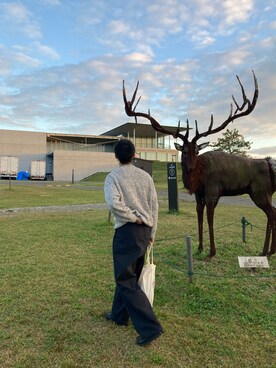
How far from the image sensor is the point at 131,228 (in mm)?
3109

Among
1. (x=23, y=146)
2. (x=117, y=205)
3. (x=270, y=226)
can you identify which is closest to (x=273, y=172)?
(x=270, y=226)

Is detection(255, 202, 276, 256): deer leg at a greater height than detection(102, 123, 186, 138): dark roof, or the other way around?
detection(102, 123, 186, 138): dark roof

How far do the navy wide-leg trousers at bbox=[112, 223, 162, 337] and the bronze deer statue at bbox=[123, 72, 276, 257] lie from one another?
8.36 feet

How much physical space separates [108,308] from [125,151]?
195cm

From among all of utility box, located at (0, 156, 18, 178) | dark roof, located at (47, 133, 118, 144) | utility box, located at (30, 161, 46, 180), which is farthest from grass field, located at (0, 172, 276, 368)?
dark roof, located at (47, 133, 118, 144)

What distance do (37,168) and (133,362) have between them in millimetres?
48096

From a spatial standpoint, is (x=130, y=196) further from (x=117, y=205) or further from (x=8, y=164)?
(x=8, y=164)

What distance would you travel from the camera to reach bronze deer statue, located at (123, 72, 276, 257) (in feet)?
17.9

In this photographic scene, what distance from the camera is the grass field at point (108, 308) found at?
2.85 meters

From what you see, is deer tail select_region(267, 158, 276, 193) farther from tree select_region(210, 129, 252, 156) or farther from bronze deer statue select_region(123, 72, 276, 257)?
tree select_region(210, 129, 252, 156)

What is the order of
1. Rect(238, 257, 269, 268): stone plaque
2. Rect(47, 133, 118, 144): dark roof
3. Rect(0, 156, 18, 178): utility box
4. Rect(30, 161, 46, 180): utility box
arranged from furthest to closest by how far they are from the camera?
Rect(47, 133, 118, 144): dark roof → Rect(30, 161, 46, 180): utility box → Rect(0, 156, 18, 178): utility box → Rect(238, 257, 269, 268): stone plaque

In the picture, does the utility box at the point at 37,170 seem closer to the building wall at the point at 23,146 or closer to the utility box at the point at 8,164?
the building wall at the point at 23,146

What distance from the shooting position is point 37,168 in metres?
48.3

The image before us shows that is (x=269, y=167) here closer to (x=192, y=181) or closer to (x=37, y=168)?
(x=192, y=181)
